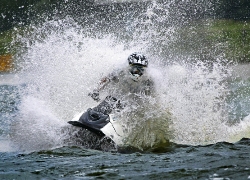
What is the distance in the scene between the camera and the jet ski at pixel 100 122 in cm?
931

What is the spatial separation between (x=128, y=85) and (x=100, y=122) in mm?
1321

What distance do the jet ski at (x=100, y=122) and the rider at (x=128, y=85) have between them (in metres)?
0.19

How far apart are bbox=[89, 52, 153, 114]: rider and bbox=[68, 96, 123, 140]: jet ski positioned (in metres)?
0.19

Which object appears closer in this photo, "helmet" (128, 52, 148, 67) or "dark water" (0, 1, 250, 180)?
"dark water" (0, 1, 250, 180)

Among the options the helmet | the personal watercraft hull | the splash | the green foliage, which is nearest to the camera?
the personal watercraft hull

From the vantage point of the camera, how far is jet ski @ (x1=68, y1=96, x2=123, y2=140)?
931cm

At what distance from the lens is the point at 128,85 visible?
1042cm

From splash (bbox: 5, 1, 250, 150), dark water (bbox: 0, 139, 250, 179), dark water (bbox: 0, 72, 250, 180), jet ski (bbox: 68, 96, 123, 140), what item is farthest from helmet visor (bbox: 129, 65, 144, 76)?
dark water (bbox: 0, 139, 250, 179)

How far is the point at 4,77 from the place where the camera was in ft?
90.6

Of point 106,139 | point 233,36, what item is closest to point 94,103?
point 106,139

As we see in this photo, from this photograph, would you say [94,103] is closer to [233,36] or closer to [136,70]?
[136,70]

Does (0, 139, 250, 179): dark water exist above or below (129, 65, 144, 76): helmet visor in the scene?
below

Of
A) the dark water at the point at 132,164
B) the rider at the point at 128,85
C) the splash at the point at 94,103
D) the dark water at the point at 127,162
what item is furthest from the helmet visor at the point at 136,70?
the dark water at the point at 132,164

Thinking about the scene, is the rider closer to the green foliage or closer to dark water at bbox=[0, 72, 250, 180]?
dark water at bbox=[0, 72, 250, 180]
